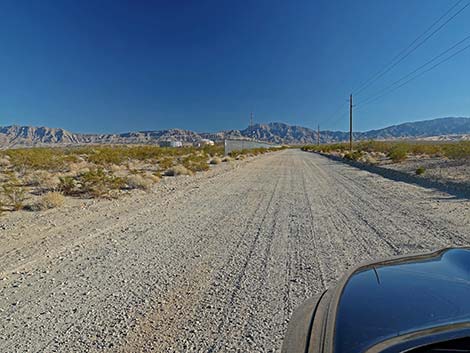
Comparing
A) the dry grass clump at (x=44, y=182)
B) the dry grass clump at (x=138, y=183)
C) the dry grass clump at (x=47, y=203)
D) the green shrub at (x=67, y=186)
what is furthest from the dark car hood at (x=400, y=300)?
the dry grass clump at (x=44, y=182)

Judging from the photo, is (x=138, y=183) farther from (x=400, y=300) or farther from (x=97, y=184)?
(x=400, y=300)

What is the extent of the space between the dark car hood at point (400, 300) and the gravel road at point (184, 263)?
4.87ft

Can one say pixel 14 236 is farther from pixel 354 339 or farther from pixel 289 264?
pixel 354 339

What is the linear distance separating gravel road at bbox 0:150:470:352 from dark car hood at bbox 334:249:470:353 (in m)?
1.49

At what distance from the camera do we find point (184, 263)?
5500mm

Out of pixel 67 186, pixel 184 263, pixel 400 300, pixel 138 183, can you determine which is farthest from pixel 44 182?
pixel 400 300

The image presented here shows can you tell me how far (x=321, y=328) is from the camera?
1803mm

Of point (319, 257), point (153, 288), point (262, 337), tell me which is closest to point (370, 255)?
point (319, 257)

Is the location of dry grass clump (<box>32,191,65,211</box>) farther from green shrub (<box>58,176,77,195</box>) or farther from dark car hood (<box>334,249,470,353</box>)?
dark car hood (<box>334,249,470,353</box>)

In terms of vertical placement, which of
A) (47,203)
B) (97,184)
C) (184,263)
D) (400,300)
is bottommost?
(184,263)

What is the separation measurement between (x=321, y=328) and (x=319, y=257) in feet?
13.4

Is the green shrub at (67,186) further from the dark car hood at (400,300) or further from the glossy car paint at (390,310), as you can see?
the dark car hood at (400,300)

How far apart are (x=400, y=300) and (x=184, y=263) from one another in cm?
421

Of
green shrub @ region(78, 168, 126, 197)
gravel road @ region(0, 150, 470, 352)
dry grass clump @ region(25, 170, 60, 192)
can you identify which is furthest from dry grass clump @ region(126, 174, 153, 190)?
gravel road @ region(0, 150, 470, 352)
